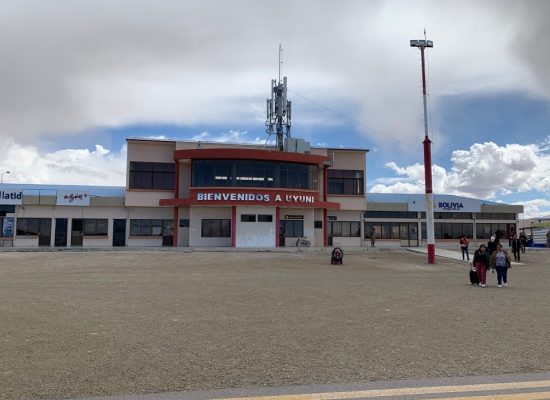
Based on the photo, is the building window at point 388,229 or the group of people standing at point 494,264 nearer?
the group of people standing at point 494,264

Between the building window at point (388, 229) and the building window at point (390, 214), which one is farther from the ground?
the building window at point (390, 214)

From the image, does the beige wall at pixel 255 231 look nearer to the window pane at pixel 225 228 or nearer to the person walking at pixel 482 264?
the window pane at pixel 225 228

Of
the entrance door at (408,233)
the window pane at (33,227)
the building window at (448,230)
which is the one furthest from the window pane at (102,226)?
the building window at (448,230)

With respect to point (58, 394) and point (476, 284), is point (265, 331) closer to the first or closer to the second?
point (58, 394)

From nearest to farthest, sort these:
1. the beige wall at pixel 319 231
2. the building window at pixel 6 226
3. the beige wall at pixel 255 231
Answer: the beige wall at pixel 255 231 < the building window at pixel 6 226 < the beige wall at pixel 319 231

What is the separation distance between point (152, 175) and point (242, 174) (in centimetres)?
876

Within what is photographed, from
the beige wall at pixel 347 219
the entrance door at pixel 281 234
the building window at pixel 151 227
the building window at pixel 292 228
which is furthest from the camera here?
the beige wall at pixel 347 219

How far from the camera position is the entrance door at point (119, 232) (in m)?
40.3

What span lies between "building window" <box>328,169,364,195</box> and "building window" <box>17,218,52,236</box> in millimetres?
24704

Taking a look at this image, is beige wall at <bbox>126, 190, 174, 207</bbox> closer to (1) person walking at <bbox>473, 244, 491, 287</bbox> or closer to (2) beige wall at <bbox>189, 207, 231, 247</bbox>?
(2) beige wall at <bbox>189, 207, 231, 247</bbox>

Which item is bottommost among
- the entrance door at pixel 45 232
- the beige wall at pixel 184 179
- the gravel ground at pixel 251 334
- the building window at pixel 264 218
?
the gravel ground at pixel 251 334

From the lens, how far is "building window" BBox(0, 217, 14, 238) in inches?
1561

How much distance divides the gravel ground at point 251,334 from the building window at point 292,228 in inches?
935

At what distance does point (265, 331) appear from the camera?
813 cm
